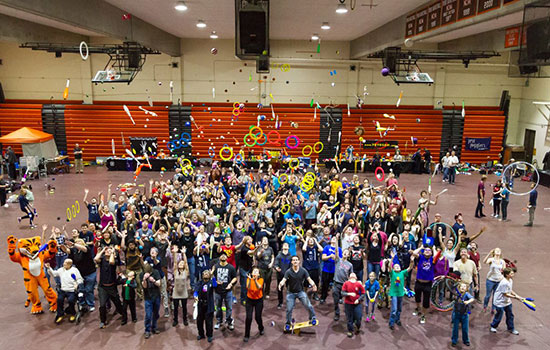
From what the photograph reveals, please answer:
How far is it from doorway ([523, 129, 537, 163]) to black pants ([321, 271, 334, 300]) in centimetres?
1895

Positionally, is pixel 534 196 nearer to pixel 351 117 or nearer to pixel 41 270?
pixel 351 117

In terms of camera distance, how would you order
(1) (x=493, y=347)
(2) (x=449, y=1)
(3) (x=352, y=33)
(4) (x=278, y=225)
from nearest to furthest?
(1) (x=493, y=347), (2) (x=449, y=1), (4) (x=278, y=225), (3) (x=352, y=33)

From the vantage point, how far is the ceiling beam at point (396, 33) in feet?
25.3

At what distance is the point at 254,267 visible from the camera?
24.8 ft

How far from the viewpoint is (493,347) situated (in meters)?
6.66

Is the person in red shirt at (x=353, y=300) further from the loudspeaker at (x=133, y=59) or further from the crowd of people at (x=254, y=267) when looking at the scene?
the loudspeaker at (x=133, y=59)

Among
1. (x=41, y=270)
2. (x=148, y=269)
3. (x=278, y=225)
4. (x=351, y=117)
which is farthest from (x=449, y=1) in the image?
(x=351, y=117)

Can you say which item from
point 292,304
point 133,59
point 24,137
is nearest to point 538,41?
point 292,304

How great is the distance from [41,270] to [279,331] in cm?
458

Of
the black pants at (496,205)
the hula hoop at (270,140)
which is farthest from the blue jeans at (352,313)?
the hula hoop at (270,140)

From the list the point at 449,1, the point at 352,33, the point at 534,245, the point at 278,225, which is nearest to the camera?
the point at 449,1

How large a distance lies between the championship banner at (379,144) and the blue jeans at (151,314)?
17594 millimetres

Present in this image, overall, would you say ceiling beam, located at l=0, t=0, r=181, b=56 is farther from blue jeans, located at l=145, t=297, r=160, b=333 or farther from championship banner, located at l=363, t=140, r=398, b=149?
championship banner, located at l=363, t=140, r=398, b=149

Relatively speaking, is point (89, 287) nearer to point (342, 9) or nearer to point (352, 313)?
point (352, 313)
